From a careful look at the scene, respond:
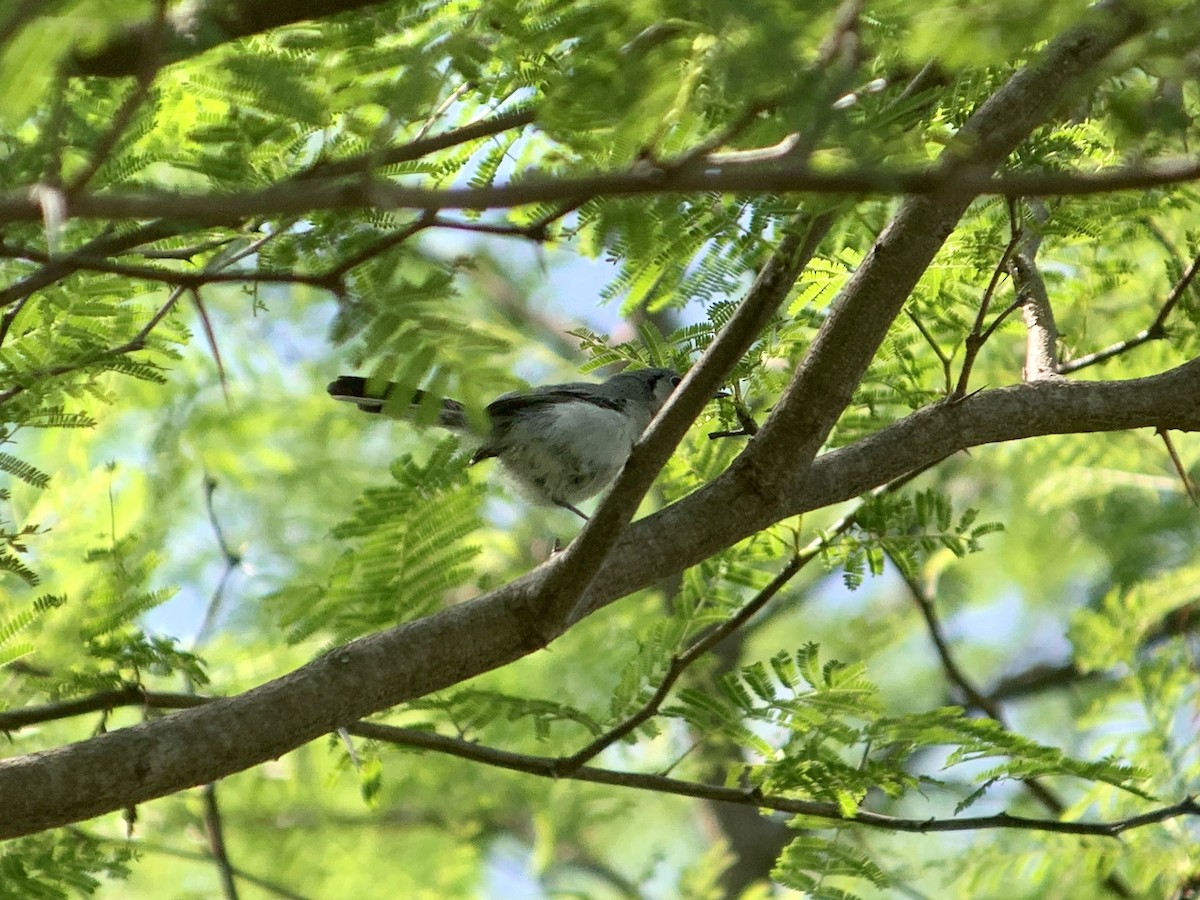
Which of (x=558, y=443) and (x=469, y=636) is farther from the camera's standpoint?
(x=558, y=443)

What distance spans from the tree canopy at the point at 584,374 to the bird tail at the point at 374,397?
0.05m

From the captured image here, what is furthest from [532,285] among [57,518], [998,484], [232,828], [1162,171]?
[1162,171]

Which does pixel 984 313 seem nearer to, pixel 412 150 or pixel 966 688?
pixel 412 150

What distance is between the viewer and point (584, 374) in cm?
409

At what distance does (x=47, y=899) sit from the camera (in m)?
3.41

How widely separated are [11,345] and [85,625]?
0.85 m

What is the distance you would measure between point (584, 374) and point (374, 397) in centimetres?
107

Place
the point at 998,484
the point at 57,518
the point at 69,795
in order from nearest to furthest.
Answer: the point at 69,795 → the point at 57,518 → the point at 998,484

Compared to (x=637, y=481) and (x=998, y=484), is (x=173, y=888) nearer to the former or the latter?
(x=637, y=481)

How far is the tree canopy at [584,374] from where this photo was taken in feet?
6.33

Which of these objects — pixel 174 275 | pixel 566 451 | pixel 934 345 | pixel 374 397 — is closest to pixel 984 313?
pixel 934 345

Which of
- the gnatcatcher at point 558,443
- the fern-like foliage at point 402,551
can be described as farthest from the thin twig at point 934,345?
the gnatcatcher at point 558,443

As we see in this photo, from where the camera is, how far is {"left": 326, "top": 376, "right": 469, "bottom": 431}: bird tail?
2.07 metres

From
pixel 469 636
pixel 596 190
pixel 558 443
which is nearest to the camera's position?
pixel 596 190
